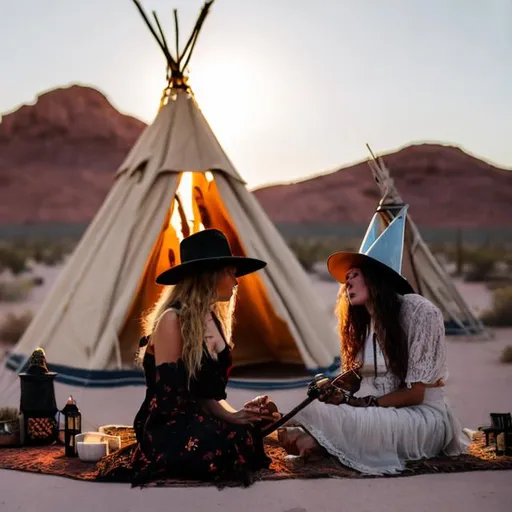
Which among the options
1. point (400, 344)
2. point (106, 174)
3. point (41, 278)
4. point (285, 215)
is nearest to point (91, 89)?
point (106, 174)

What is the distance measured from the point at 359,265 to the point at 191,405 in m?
1.11

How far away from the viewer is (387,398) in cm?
429

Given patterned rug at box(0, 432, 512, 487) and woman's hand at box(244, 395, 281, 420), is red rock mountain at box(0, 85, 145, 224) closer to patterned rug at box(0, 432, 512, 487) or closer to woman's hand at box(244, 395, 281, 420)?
patterned rug at box(0, 432, 512, 487)

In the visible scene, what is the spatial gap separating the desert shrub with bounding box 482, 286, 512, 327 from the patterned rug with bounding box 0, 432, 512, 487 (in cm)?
895

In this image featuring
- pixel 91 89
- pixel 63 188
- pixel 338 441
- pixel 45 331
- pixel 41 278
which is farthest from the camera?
pixel 91 89

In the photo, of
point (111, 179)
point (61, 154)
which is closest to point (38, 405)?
point (111, 179)

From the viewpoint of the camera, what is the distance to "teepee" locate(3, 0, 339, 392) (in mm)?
6945

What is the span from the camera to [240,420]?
13.5 feet

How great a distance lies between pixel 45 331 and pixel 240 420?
344 cm

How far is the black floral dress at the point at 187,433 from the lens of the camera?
4027 mm

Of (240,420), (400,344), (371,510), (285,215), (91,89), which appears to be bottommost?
(371,510)

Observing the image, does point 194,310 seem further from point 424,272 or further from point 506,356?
point 424,272

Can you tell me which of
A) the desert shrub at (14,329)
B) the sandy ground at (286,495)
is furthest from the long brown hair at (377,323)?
the desert shrub at (14,329)

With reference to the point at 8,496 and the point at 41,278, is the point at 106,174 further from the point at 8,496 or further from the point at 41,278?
the point at 8,496
